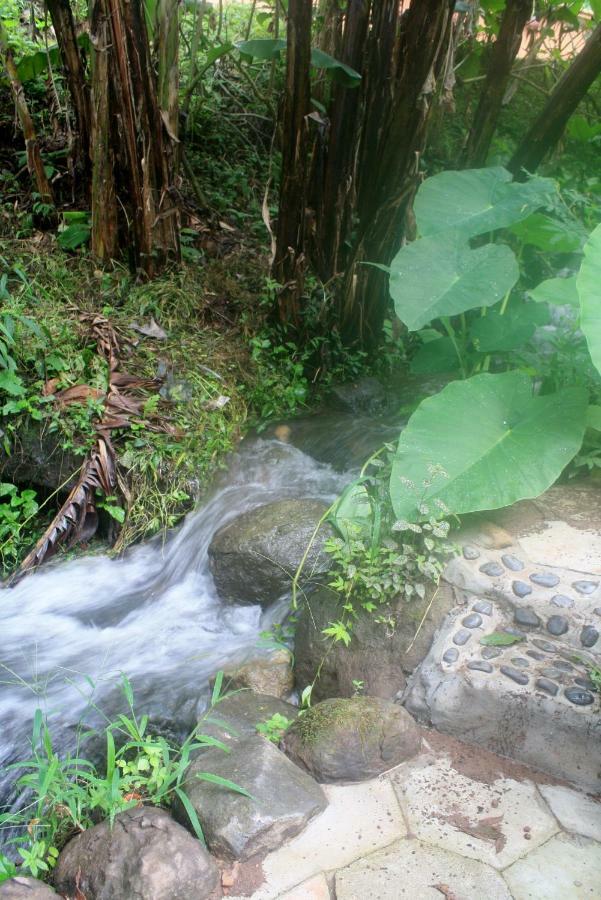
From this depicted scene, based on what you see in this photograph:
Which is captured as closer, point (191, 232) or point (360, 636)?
point (360, 636)

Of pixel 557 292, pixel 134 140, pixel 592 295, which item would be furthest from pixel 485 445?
pixel 134 140

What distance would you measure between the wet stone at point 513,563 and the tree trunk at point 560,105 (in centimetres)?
201

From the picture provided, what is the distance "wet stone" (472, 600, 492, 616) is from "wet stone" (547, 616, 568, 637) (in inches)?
7.3

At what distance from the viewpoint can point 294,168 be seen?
3732 millimetres

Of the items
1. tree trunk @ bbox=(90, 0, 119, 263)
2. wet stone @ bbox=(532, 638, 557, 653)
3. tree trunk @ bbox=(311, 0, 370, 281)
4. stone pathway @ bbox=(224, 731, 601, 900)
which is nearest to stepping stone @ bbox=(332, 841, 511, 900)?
stone pathway @ bbox=(224, 731, 601, 900)

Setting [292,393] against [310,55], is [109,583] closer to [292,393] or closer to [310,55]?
[292,393]

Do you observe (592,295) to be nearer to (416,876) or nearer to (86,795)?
(416,876)

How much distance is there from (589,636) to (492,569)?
37 cm

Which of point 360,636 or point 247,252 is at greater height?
point 247,252

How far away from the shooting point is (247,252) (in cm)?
456

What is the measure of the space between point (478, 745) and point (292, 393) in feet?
7.13

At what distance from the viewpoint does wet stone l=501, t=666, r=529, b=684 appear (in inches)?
83.8

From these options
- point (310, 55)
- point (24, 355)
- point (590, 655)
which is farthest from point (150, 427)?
point (590, 655)

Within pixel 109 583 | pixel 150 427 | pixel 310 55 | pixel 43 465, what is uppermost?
pixel 310 55
